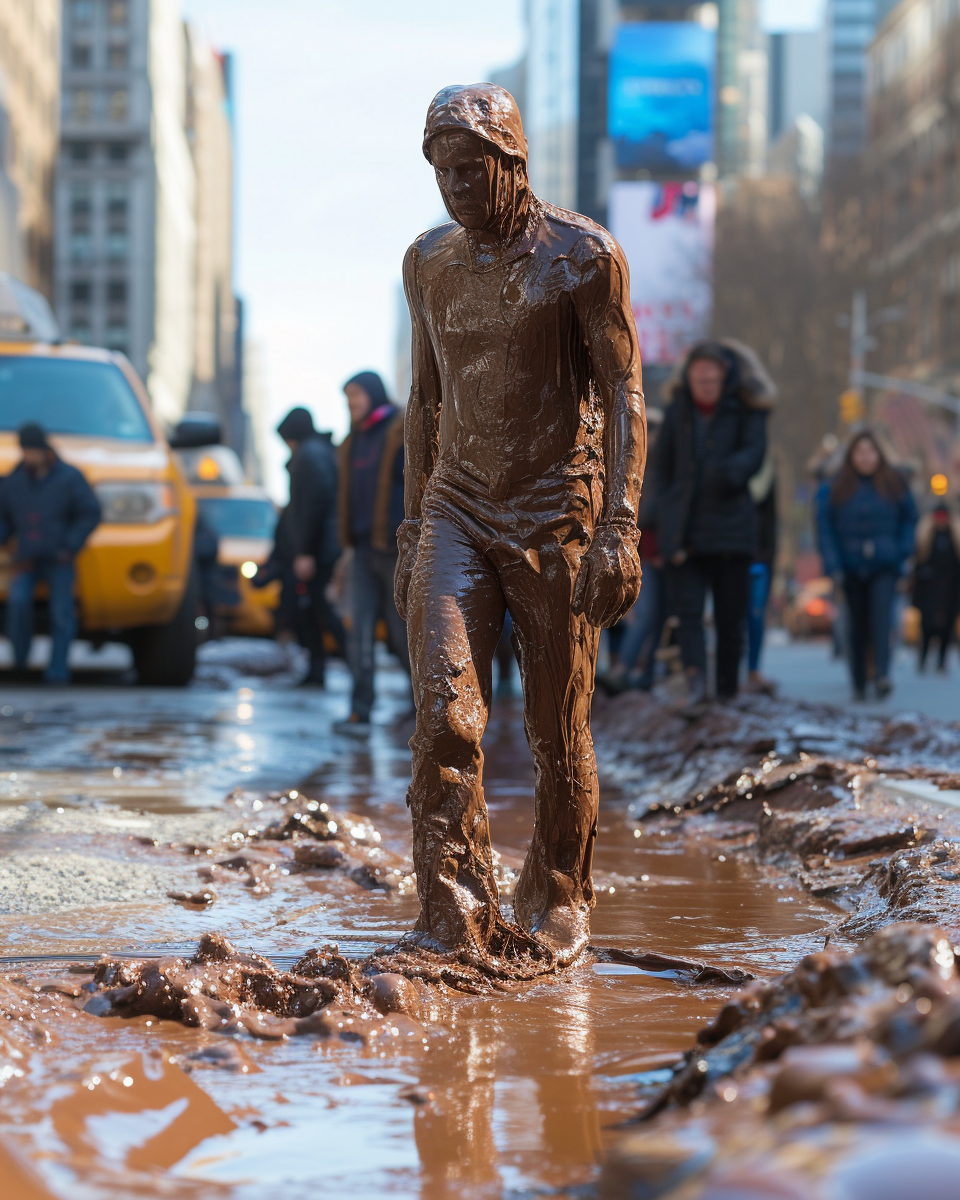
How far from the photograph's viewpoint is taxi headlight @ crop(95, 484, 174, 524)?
13.1 metres

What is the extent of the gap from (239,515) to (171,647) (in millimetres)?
9984

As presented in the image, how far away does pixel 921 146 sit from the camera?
70875mm

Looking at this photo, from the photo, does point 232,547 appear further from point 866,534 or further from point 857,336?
point 857,336

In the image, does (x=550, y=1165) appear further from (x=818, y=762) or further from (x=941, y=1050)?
(x=818, y=762)

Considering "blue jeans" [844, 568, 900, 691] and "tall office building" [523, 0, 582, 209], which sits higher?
"tall office building" [523, 0, 582, 209]

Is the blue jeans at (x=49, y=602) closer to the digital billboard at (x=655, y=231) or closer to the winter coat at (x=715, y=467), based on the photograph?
the winter coat at (x=715, y=467)

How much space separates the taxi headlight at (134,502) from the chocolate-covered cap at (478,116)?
9312 mm

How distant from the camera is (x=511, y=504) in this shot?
4.17 meters

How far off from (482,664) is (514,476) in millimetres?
444

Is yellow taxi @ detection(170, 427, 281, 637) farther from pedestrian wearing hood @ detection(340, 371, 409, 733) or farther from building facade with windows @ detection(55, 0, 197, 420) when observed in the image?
building facade with windows @ detection(55, 0, 197, 420)

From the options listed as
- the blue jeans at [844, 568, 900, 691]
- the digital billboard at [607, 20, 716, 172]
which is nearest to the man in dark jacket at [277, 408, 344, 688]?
the blue jeans at [844, 568, 900, 691]

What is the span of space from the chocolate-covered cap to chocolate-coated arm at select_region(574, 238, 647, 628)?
0.30 m

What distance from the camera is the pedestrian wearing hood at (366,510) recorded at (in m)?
10.5

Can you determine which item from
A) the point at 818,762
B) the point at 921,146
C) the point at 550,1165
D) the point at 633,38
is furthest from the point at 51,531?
the point at 633,38
